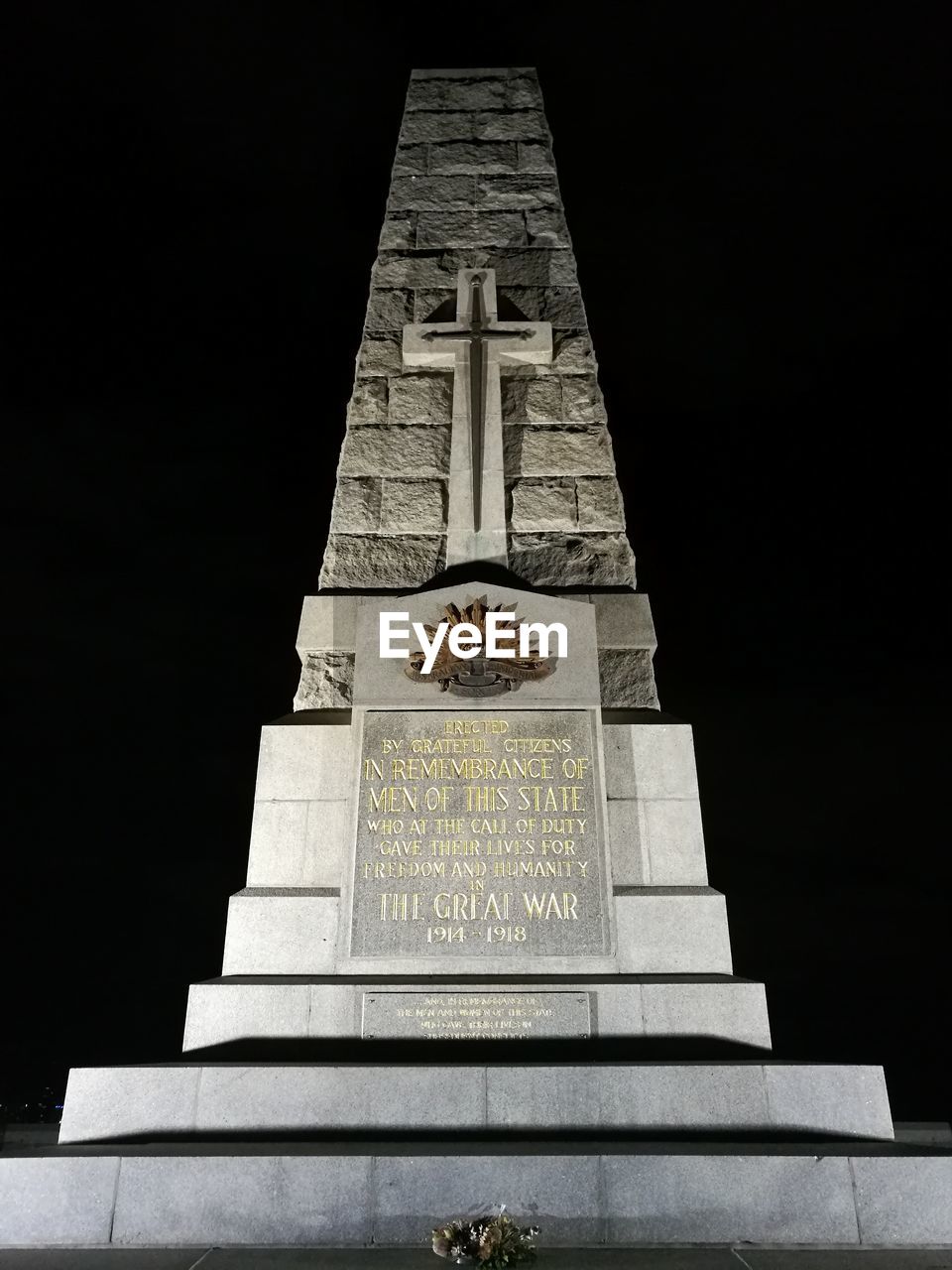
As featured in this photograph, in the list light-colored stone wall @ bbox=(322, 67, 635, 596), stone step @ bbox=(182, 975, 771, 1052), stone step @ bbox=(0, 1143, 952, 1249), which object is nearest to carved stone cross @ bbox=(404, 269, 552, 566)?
light-colored stone wall @ bbox=(322, 67, 635, 596)

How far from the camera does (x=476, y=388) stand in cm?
892

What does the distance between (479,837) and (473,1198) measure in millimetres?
2431

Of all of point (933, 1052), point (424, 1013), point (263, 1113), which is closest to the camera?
point (263, 1113)

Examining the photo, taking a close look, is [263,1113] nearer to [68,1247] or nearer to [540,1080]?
[68,1247]

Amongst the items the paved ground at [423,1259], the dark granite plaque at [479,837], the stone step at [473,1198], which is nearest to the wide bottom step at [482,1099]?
the stone step at [473,1198]

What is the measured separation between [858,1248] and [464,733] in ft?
12.9

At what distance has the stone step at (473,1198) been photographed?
15.4 ft

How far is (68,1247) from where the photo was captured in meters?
4.68

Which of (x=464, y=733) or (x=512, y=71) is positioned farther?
(x=512, y=71)

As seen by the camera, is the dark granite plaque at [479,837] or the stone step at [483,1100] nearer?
the stone step at [483,1100]

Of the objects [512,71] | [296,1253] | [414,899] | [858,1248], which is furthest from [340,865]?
[512,71]

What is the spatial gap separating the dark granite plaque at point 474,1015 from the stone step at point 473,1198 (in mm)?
1218

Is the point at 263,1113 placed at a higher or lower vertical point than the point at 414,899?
lower

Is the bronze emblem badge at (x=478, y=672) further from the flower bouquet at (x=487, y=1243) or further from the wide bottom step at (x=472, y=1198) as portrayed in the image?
the flower bouquet at (x=487, y=1243)
